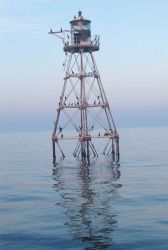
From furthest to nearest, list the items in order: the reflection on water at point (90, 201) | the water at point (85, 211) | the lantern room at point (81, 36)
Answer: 1. the lantern room at point (81, 36)
2. the reflection on water at point (90, 201)
3. the water at point (85, 211)

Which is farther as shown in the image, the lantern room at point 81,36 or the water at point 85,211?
the lantern room at point 81,36

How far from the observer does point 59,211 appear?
118 feet

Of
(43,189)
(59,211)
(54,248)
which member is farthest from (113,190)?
(54,248)

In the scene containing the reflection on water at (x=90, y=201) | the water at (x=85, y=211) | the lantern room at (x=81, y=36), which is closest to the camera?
the water at (x=85, y=211)

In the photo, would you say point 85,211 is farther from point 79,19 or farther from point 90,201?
point 79,19

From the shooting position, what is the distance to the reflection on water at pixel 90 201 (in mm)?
28003

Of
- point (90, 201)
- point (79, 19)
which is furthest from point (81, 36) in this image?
point (90, 201)

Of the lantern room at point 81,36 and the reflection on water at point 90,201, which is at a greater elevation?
the lantern room at point 81,36

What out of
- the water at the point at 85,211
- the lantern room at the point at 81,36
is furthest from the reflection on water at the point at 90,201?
the lantern room at the point at 81,36

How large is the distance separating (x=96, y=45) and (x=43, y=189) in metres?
36.2

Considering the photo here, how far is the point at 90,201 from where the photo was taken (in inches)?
1567

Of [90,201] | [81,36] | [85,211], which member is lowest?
[85,211]

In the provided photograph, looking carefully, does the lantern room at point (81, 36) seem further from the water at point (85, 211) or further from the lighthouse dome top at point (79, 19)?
the water at point (85, 211)

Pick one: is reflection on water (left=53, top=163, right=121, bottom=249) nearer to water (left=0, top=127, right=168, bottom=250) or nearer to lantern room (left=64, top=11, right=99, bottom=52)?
water (left=0, top=127, right=168, bottom=250)
